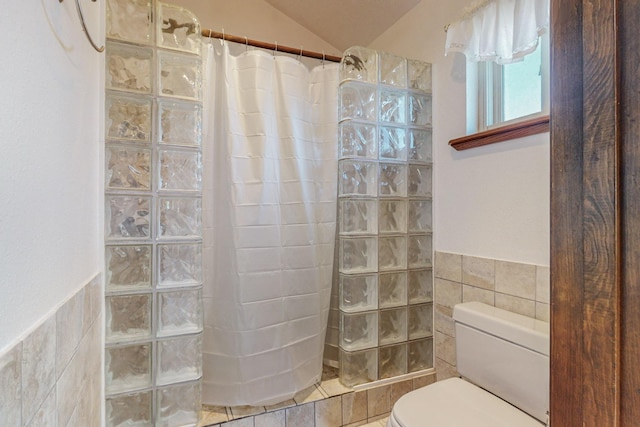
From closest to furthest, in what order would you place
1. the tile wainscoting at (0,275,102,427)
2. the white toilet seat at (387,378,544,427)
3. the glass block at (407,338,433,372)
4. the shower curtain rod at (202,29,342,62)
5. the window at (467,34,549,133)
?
the tile wainscoting at (0,275,102,427) < the white toilet seat at (387,378,544,427) < the window at (467,34,549,133) < the shower curtain rod at (202,29,342,62) < the glass block at (407,338,433,372)

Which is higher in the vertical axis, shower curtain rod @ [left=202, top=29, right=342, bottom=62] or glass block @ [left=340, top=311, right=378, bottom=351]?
shower curtain rod @ [left=202, top=29, right=342, bottom=62]

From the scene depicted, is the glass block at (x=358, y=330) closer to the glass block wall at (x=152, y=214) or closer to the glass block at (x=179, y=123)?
the glass block wall at (x=152, y=214)

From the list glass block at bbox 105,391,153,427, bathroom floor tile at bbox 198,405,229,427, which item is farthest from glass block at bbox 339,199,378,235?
glass block at bbox 105,391,153,427

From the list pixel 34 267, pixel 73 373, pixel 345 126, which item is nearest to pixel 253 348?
pixel 73 373

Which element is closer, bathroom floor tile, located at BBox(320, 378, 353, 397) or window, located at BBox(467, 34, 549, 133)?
window, located at BBox(467, 34, 549, 133)

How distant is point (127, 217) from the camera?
120 centimetres

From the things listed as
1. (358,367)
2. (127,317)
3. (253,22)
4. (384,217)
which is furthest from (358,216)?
(253,22)

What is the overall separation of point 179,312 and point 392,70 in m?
→ 1.58

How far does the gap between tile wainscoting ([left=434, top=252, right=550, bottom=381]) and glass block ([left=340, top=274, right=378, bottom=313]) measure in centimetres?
36

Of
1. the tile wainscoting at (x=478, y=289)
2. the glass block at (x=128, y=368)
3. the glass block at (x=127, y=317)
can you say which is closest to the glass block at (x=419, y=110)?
the tile wainscoting at (x=478, y=289)

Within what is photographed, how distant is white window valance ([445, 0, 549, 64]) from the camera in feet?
3.93

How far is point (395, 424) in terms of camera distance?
3.60 feet

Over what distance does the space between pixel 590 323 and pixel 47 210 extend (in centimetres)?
96

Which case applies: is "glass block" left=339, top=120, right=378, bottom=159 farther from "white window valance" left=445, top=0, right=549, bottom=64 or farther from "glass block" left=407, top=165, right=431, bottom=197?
"white window valance" left=445, top=0, right=549, bottom=64
